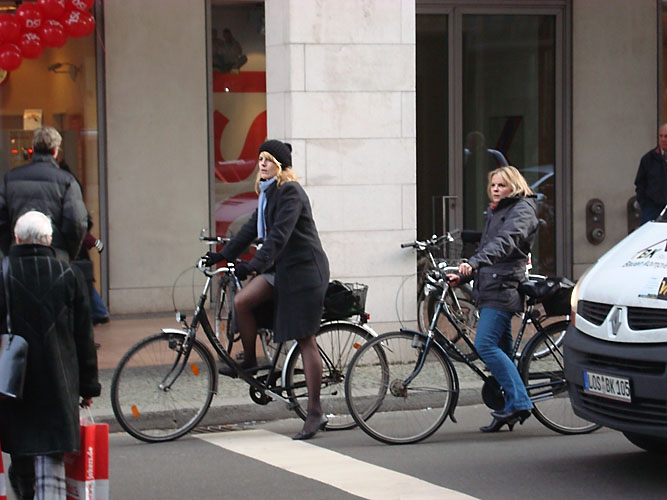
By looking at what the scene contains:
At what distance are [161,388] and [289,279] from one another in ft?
3.60

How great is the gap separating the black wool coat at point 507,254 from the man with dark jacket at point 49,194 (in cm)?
344

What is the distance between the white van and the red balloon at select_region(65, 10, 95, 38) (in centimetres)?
695

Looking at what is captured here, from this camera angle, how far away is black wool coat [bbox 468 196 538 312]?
300 inches

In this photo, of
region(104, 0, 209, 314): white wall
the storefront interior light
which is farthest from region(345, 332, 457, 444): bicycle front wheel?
the storefront interior light

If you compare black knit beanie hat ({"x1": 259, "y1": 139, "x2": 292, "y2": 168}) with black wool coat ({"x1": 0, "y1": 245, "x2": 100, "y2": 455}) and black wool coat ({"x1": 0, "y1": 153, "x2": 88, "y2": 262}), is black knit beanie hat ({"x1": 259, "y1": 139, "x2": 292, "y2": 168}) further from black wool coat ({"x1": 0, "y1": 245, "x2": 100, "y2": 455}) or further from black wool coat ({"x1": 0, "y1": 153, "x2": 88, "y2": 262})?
black wool coat ({"x1": 0, "y1": 245, "x2": 100, "y2": 455})

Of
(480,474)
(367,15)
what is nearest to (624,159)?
(367,15)

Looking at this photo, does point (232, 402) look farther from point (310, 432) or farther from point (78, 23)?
point (78, 23)

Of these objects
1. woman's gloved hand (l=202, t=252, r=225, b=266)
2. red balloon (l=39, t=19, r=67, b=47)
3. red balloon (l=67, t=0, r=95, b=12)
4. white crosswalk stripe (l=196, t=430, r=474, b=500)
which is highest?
red balloon (l=67, t=0, r=95, b=12)

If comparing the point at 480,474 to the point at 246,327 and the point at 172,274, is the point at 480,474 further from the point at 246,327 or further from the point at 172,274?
the point at 172,274

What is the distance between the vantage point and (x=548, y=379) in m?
7.85

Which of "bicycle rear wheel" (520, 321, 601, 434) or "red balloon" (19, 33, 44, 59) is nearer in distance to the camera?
"bicycle rear wheel" (520, 321, 601, 434)

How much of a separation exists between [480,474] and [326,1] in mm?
4899

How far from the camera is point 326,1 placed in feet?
33.3

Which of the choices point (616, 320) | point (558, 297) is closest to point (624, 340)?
point (616, 320)
